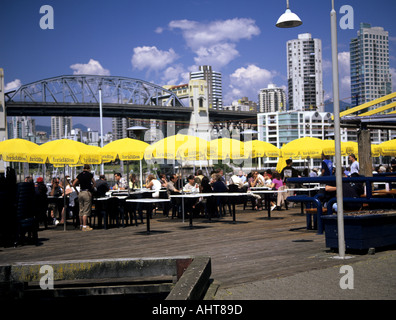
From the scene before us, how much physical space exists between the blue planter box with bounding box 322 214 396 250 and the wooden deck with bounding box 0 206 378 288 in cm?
24

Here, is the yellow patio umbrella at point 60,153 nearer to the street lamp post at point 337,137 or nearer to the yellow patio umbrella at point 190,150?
the yellow patio umbrella at point 190,150

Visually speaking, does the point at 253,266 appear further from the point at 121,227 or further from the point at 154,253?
the point at 121,227

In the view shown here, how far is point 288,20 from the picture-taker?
10.5 meters

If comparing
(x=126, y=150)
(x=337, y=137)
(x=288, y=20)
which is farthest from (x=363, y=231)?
(x=126, y=150)

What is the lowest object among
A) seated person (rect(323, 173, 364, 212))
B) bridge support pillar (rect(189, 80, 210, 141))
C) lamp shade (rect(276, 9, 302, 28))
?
seated person (rect(323, 173, 364, 212))

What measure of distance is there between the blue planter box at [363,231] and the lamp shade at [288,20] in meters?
4.58

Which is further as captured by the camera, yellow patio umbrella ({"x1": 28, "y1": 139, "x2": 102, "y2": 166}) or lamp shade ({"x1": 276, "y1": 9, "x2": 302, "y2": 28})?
yellow patio umbrella ({"x1": 28, "y1": 139, "x2": 102, "y2": 166})

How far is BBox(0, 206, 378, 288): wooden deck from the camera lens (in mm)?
6708

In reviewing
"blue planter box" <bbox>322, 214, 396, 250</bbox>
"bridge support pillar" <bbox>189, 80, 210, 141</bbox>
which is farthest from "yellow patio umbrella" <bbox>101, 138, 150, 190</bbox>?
"bridge support pillar" <bbox>189, 80, 210, 141</bbox>

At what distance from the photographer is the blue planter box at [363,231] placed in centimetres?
737

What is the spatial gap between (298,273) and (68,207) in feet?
42.4

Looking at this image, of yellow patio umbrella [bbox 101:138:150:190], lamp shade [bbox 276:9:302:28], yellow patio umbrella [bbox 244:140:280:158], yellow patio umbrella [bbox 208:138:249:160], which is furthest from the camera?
yellow patio umbrella [bbox 244:140:280:158]

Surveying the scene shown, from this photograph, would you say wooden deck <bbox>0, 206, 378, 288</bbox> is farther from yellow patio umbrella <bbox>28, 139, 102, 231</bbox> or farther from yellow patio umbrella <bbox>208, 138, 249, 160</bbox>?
yellow patio umbrella <bbox>208, 138, 249, 160</bbox>

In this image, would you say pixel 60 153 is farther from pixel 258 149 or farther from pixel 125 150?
pixel 258 149
